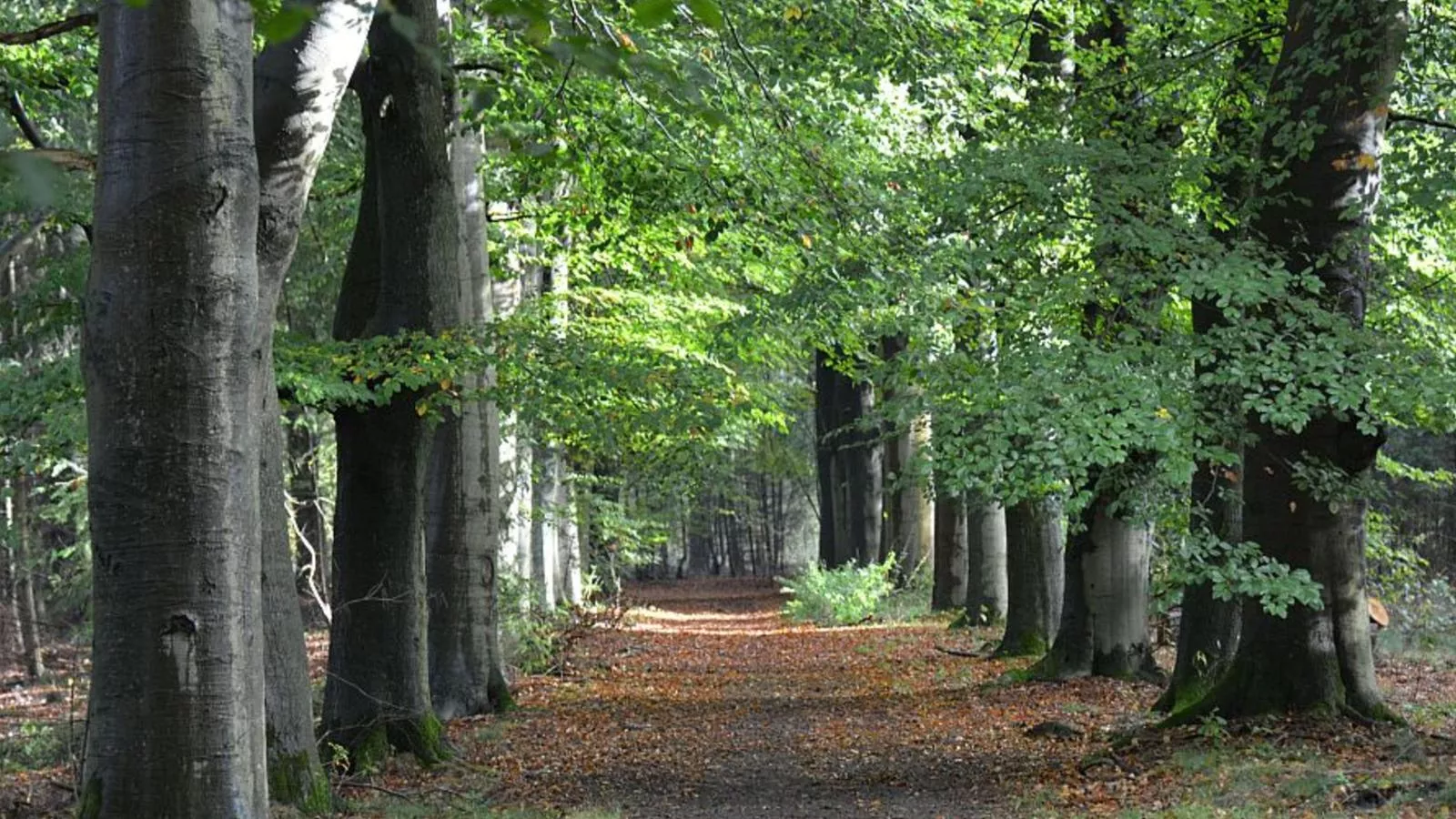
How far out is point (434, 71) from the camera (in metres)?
11.0

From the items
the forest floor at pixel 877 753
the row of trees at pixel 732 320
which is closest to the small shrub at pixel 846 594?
the forest floor at pixel 877 753

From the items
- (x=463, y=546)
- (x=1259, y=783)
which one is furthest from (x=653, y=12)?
(x=463, y=546)

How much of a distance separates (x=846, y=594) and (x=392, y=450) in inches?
753

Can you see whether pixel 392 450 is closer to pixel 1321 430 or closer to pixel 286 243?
pixel 286 243

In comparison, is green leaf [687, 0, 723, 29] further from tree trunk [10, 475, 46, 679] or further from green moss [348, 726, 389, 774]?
tree trunk [10, 475, 46, 679]

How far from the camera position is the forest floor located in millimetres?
8727

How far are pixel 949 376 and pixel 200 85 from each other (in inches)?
254

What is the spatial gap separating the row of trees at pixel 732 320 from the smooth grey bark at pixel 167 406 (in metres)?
0.01

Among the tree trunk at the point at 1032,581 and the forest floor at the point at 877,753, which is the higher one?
the tree trunk at the point at 1032,581

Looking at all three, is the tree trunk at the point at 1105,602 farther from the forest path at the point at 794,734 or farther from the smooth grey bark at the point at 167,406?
the smooth grey bark at the point at 167,406

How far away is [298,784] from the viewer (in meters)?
8.68

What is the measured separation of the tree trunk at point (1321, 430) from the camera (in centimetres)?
951

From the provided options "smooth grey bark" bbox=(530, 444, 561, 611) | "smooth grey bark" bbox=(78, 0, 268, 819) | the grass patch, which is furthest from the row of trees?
"smooth grey bark" bbox=(530, 444, 561, 611)

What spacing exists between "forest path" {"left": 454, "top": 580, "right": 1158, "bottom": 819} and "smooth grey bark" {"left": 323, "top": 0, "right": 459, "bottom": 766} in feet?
3.69
